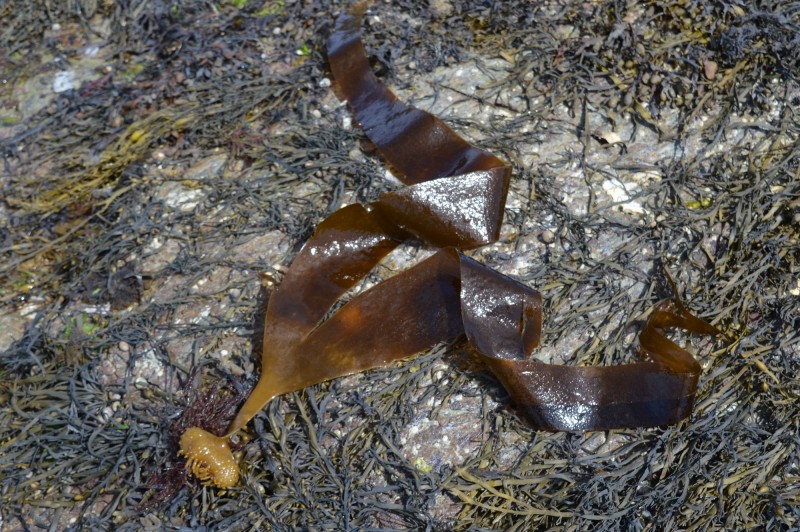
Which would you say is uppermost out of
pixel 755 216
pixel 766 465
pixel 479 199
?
pixel 479 199

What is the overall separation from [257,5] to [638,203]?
1841mm

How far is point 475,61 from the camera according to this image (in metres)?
2.83

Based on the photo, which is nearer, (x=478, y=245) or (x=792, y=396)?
(x=792, y=396)

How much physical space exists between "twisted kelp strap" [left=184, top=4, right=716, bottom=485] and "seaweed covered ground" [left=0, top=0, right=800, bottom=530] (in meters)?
0.06

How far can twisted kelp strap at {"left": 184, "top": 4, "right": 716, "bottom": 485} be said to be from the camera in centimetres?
199

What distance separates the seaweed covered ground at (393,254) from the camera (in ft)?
6.44

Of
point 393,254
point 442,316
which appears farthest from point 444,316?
point 393,254

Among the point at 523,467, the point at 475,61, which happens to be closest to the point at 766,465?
the point at 523,467

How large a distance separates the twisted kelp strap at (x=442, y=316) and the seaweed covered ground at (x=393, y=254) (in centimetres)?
6

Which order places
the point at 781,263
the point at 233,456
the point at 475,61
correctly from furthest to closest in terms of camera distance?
the point at 475,61 → the point at 781,263 → the point at 233,456

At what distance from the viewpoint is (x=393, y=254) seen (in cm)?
238

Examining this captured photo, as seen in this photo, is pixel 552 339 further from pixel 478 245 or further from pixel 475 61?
pixel 475 61

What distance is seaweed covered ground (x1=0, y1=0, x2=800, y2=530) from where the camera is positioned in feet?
6.44

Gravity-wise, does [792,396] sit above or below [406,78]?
below
